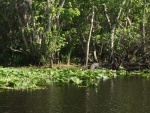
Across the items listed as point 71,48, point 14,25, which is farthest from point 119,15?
point 14,25

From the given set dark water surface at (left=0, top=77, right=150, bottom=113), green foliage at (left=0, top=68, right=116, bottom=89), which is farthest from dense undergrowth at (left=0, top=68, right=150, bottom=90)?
dark water surface at (left=0, top=77, right=150, bottom=113)

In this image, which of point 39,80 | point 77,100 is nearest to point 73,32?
point 39,80

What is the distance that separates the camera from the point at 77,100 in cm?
1340

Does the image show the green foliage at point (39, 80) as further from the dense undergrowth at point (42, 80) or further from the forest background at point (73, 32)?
the forest background at point (73, 32)

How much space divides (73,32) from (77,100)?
17846 millimetres

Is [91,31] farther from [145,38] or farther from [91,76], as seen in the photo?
[91,76]

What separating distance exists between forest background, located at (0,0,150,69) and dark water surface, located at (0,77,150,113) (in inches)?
460

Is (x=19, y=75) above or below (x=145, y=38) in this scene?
below

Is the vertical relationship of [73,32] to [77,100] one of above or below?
above

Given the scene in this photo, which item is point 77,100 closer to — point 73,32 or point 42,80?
point 42,80

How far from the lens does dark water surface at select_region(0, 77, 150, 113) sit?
11703mm

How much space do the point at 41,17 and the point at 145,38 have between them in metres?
8.55

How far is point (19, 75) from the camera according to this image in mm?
19484

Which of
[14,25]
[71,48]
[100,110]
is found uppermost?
[14,25]
